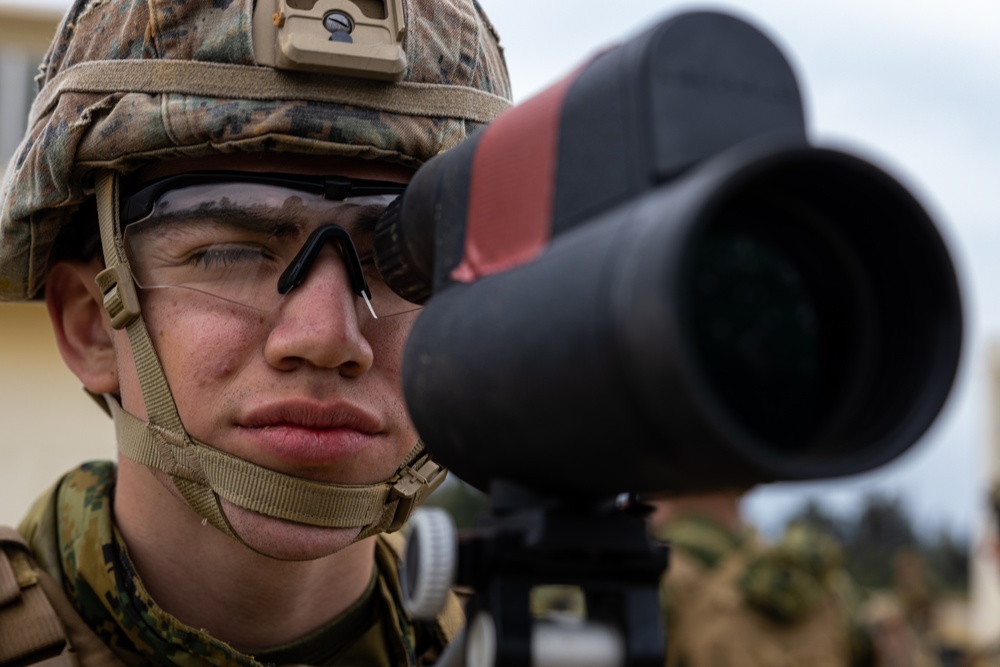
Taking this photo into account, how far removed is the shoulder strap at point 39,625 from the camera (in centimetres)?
221

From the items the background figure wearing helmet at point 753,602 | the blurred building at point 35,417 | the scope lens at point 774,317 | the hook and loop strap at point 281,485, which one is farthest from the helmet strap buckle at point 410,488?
the background figure wearing helmet at point 753,602

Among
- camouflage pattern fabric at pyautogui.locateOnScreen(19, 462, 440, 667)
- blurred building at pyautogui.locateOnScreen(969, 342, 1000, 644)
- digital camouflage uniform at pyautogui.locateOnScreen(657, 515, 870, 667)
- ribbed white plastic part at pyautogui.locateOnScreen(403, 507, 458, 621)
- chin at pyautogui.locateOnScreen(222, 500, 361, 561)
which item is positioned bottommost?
blurred building at pyautogui.locateOnScreen(969, 342, 1000, 644)

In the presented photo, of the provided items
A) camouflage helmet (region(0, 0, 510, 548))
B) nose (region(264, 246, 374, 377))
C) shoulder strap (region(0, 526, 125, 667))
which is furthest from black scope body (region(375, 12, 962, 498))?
shoulder strap (region(0, 526, 125, 667))

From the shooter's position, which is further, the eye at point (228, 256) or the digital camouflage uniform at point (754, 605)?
the digital camouflage uniform at point (754, 605)

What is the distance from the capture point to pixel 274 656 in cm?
239

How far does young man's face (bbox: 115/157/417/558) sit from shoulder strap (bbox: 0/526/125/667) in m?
0.42

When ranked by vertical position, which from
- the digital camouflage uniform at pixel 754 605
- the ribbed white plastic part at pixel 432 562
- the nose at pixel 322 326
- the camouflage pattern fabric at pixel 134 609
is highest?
the nose at pixel 322 326

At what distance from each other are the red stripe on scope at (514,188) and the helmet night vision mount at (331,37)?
0.77 meters

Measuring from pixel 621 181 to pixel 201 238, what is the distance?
1.17m

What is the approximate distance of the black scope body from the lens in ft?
3.63

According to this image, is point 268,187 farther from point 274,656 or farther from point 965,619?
point 965,619

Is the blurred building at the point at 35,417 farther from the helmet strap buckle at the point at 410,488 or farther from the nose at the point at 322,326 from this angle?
the nose at the point at 322,326

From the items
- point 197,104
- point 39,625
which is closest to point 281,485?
point 39,625

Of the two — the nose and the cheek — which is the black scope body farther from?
the cheek
